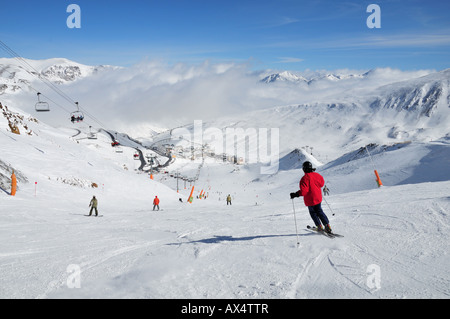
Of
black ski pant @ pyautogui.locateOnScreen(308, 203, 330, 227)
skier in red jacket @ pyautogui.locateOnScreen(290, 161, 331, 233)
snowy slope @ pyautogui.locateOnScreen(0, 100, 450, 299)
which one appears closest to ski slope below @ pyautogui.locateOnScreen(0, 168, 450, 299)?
snowy slope @ pyautogui.locateOnScreen(0, 100, 450, 299)

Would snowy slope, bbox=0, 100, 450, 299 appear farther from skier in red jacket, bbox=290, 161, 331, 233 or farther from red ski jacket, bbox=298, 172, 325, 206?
red ski jacket, bbox=298, 172, 325, 206

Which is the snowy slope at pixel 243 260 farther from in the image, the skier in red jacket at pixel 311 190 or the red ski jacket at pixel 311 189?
the red ski jacket at pixel 311 189

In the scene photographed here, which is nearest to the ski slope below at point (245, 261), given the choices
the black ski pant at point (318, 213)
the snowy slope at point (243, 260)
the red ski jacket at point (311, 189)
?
the snowy slope at point (243, 260)

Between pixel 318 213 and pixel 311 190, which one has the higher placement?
pixel 311 190

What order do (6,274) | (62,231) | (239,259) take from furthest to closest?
(62,231), (239,259), (6,274)

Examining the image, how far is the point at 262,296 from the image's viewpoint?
4.82 metres

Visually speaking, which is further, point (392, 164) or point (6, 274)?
point (392, 164)

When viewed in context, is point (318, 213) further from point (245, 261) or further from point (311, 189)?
point (245, 261)

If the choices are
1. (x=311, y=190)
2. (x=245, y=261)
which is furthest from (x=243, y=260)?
(x=311, y=190)

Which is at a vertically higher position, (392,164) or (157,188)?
(392,164)
